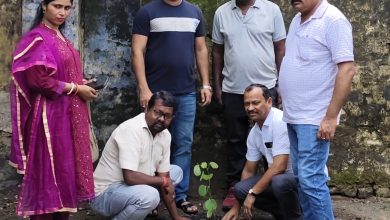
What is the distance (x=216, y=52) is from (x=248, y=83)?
0.41 m

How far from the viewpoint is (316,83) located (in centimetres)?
341

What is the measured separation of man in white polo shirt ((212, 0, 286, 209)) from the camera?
14.6ft

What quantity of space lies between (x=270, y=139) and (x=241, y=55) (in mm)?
735

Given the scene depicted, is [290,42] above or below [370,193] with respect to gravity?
above

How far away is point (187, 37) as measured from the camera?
4371 millimetres

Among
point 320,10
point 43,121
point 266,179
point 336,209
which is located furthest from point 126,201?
point 336,209

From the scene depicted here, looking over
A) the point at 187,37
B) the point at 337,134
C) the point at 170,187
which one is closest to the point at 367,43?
the point at 337,134

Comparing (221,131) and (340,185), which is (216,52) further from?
(340,185)

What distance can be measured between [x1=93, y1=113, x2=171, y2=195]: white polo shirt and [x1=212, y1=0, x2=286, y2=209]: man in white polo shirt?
721mm

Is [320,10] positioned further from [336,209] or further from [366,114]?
[336,209]

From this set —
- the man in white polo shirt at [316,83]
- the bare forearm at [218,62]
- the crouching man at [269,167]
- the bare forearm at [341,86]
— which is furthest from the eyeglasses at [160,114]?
the bare forearm at [341,86]

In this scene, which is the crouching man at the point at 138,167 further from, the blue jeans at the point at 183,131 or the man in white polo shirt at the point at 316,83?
the man in white polo shirt at the point at 316,83

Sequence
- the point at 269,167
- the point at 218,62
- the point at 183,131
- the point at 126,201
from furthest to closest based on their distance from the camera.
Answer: the point at 218,62 → the point at 183,131 → the point at 269,167 → the point at 126,201

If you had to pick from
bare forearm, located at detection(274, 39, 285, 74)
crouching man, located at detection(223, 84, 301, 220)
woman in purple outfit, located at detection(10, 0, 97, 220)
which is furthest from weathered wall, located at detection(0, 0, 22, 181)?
bare forearm, located at detection(274, 39, 285, 74)
